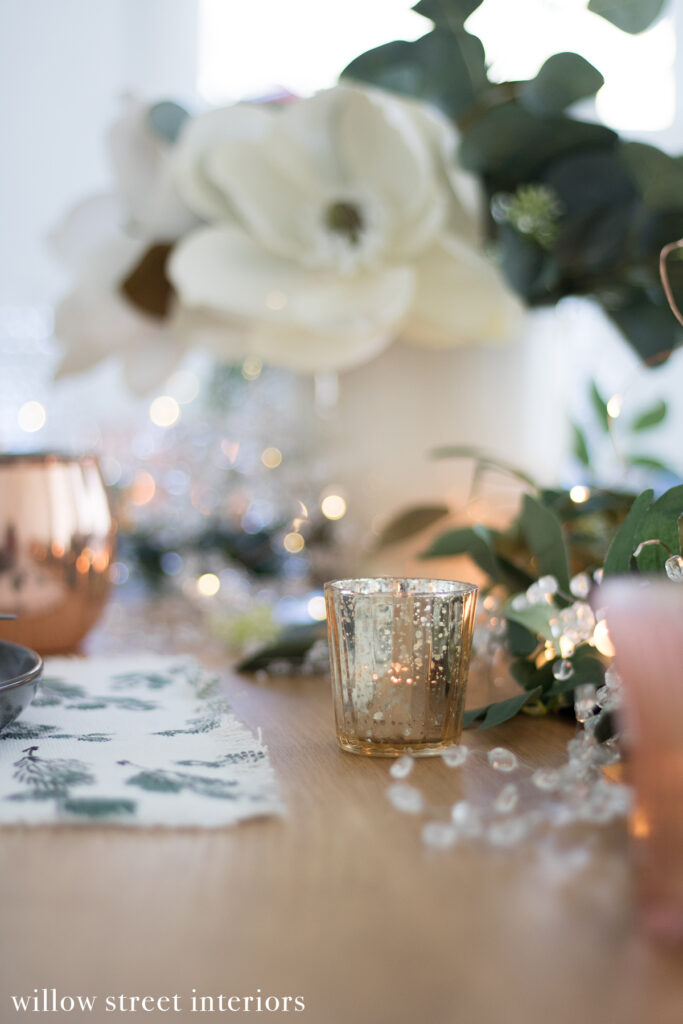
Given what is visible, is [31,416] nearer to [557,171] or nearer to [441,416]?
[441,416]

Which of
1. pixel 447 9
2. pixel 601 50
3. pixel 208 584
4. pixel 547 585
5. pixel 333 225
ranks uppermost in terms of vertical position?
pixel 601 50

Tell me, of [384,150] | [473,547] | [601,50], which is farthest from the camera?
[601,50]

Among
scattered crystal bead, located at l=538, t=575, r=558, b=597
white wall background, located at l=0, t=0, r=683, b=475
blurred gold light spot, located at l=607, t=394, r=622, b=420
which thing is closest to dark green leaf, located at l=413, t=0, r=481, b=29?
blurred gold light spot, located at l=607, t=394, r=622, b=420

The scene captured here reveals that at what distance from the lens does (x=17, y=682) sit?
0.29m

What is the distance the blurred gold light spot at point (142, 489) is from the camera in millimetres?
784

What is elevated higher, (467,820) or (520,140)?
(520,140)

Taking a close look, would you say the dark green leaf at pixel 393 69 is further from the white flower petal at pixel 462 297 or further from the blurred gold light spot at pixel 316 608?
the blurred gold light spot at pixel 316 608

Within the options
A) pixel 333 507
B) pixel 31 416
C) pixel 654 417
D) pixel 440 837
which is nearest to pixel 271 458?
pixel 333 507

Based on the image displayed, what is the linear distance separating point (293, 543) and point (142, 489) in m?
0.19

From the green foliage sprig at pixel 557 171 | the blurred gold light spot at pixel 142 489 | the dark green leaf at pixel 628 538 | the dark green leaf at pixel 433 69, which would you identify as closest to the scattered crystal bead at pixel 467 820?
the dark green leaf at pixel 628 538

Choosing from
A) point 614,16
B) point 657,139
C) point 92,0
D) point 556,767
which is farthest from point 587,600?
point 92,0

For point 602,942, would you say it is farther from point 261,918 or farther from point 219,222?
point 219,222

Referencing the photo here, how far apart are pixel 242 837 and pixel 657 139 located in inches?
47.3

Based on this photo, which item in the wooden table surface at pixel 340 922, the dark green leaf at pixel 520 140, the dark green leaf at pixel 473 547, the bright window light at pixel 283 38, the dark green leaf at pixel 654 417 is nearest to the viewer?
the wooden table surface at pixel 340 922
